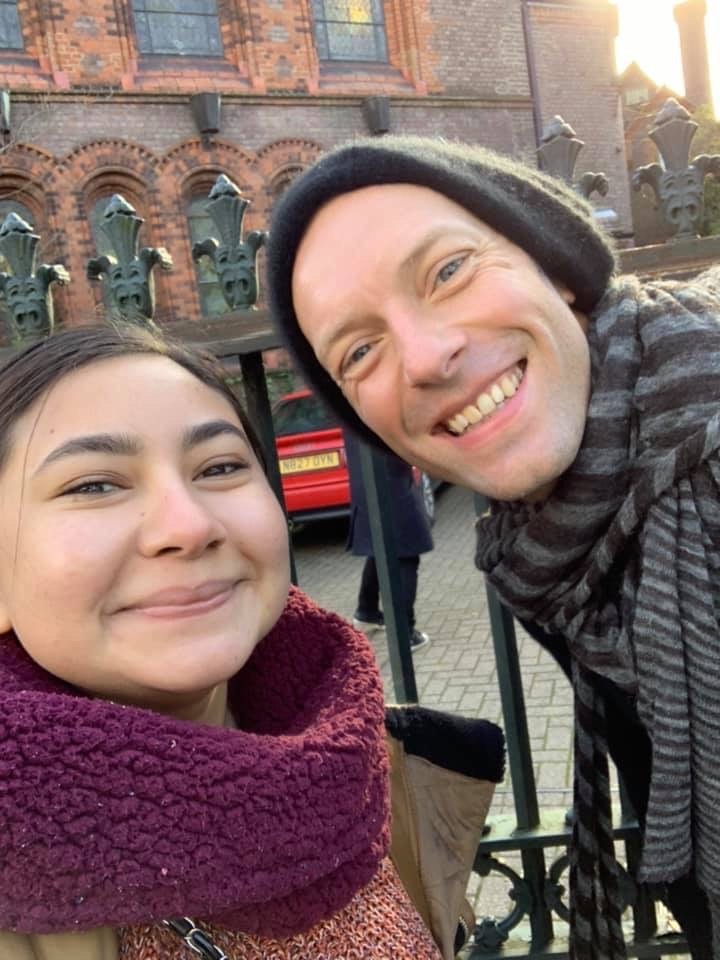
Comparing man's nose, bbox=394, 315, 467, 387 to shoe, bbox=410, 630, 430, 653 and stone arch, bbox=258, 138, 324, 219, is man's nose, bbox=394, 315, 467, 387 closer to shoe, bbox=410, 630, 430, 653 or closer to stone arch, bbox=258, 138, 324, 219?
shoe, bbox=410, 630, 430, 653

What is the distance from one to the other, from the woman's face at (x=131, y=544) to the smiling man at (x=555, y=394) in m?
0.40

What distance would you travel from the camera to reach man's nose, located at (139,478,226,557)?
118cm

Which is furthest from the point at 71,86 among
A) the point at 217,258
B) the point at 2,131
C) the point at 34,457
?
the point at 34,457

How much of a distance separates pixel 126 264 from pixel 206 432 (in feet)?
2.70

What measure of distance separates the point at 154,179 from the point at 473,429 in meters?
12.2

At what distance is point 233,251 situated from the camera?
6.52 ft

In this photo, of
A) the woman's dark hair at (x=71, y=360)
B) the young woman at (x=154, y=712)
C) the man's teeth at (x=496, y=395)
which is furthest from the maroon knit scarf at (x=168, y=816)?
the man's teeth at (x=496, y=395)

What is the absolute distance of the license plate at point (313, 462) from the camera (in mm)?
7873

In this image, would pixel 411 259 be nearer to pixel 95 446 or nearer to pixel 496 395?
pixel 496 395

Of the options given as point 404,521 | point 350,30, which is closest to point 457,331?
point 404,521

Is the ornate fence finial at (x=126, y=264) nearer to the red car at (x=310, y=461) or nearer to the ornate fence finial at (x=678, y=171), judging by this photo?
the ornate fence finial at (x=678, y=171)

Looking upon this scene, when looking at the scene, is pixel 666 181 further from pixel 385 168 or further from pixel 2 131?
pixel 2 131

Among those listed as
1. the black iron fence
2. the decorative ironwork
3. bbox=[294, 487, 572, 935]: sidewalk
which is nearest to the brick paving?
bbox=[294, 487, 572, 935]: sidewalk

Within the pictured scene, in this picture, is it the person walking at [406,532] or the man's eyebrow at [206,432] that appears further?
the person walking at [406,532]
